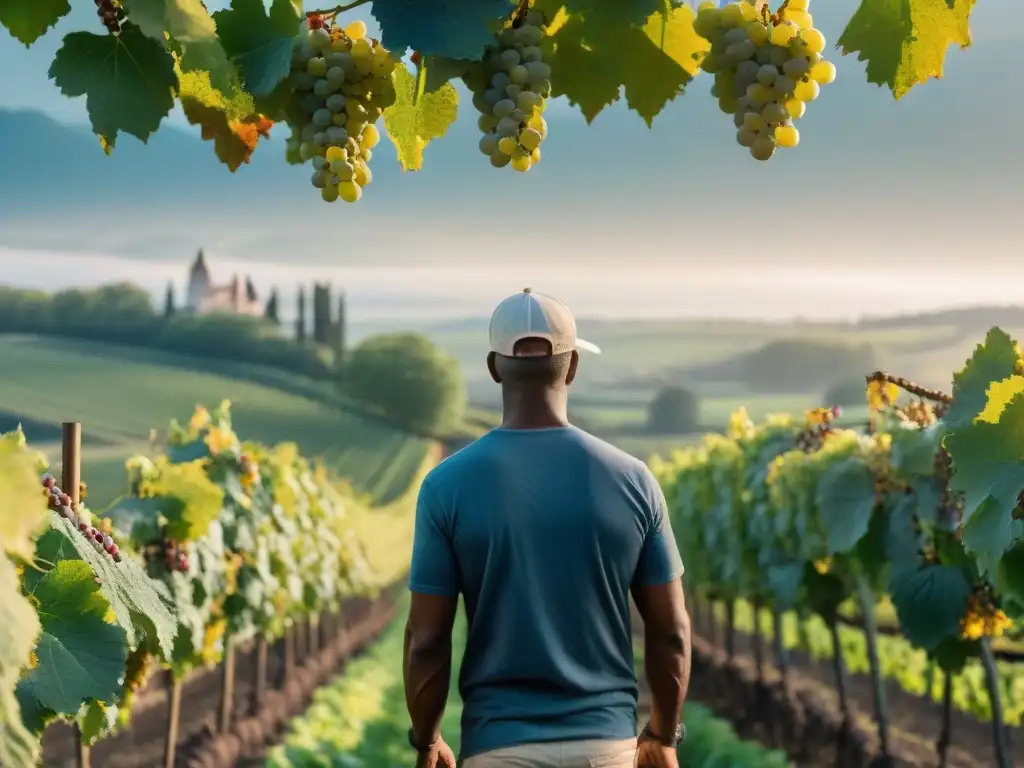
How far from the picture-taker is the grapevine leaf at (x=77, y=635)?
170 cm

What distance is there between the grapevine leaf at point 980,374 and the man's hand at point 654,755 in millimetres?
1207

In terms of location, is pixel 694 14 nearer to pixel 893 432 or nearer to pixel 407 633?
pixel 407 633

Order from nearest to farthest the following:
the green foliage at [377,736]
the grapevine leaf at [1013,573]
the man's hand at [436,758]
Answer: the man's hand at [436,758] → the grapevine leaf at [1013,573] → the green foliage at [377,736]

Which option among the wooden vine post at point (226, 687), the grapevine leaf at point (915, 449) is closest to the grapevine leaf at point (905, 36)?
the grapevine leaf at point (915, 449)

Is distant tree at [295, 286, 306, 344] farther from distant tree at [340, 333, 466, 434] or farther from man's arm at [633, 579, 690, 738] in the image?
man's arm at [633, 579, 690, 738]

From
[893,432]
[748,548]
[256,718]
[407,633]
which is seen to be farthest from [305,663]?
[407,633]

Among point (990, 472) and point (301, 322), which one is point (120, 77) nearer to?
point (990, 472)

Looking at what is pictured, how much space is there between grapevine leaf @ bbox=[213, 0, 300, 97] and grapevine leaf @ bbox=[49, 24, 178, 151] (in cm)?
11

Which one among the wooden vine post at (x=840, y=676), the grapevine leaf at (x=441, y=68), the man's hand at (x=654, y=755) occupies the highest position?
the grapevine leaf at (x=441, y=68)

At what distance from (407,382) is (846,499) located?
72811 millimetres

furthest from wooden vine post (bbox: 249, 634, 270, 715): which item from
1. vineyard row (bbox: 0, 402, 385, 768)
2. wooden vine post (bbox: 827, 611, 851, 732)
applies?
wooden vine post (bbox: 827, 611, 851, 732)

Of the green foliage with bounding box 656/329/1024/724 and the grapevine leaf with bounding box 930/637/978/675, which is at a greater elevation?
the green foliage with bounding box 656/329/1024/724

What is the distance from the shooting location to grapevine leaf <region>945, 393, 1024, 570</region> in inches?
89.4

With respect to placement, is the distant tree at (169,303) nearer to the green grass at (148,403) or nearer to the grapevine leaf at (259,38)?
the green grass at (148,403)
